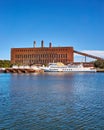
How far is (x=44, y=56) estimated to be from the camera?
185625 mm

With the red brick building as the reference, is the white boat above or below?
below

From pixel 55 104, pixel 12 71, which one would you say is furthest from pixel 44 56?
pixel 55 104

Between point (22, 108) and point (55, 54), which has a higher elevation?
point (55, 54)

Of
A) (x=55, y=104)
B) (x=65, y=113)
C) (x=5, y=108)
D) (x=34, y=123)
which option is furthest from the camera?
(x=55, y=104)

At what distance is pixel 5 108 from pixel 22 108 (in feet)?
4.65

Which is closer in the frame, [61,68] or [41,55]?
[61,68]

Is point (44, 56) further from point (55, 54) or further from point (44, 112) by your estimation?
point (44, 112)

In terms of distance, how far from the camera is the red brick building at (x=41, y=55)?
18200cm

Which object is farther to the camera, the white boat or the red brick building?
the red brick building

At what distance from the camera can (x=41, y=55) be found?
7318 inches

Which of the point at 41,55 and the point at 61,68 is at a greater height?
the point at 41,55

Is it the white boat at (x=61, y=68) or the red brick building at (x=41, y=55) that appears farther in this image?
the red brick building at (x=41, y=55)

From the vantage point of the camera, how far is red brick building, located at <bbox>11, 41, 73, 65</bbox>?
182 meters

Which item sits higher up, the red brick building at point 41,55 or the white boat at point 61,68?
the red brick building at point 41,55
